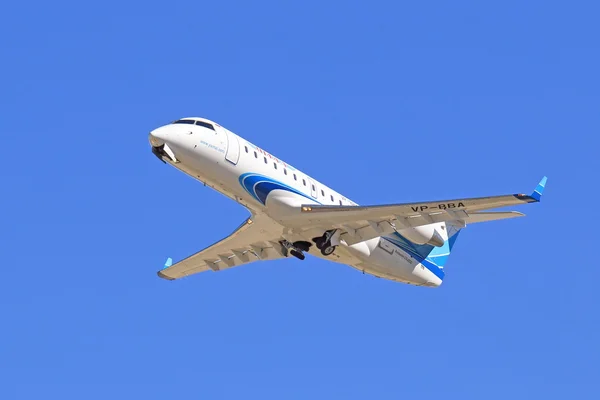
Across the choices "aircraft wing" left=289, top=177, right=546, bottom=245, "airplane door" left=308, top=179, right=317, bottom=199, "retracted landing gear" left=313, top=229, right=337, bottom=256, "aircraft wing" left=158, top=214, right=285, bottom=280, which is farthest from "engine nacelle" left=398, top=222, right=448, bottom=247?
"aircraft wing" left=158, top=214, right=285, bottom=280

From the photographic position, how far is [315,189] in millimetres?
31297

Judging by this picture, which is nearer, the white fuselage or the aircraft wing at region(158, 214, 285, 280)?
the white fuselage

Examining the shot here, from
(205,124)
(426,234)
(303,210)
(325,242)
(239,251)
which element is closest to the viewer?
(205,124)

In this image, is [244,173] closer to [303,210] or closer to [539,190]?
[303,210]

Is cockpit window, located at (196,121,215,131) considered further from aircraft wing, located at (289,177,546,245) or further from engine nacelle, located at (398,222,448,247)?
engine nacelle, located at (398,222,448,247)

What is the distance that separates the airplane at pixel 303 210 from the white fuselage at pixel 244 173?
26 millimetres

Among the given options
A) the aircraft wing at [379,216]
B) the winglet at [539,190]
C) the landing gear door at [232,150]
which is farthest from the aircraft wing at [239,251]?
the winglet at [539,190]

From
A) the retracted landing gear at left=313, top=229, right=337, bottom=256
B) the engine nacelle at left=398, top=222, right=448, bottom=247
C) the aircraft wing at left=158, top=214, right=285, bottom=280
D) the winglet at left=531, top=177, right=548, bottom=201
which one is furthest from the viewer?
the engine nacelle at left=398, top=222, right=448, bottom=247

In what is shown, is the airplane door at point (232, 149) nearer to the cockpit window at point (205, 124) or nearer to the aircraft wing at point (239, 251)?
the cockpit window at point (205, 124)

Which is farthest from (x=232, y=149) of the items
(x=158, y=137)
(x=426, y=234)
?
(x=426, y=234)

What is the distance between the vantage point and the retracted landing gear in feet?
101

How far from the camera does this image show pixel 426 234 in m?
31.9

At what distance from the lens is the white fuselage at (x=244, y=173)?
2925 centimetres

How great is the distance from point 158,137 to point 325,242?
5.56 m
